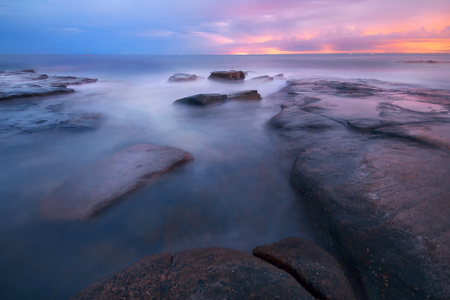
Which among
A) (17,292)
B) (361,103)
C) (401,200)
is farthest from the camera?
(361,103)

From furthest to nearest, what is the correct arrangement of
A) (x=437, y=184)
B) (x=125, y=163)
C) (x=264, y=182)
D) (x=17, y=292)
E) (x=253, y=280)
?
(x=125, y=163) < (x=264, y=182) < (x=437, y=184) < (x=17, y=292) < (x=253, y=280)

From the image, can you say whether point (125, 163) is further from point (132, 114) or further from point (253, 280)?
point (132, 114)

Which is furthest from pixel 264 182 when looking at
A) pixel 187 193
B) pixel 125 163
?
pixel 125 163

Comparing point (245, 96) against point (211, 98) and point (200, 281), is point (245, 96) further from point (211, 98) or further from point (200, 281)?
point (200, 281)

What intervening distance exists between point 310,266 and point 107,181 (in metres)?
3.05

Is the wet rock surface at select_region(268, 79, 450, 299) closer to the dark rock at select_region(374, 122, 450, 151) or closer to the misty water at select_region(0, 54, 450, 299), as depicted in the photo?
the dark rock at select_region(374, 122, 450, 151)

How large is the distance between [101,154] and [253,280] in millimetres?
4290

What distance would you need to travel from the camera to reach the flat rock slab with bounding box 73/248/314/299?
1.70 metres

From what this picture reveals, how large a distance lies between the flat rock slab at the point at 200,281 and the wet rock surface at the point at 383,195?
0.83m

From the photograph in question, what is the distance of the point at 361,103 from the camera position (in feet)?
25.9

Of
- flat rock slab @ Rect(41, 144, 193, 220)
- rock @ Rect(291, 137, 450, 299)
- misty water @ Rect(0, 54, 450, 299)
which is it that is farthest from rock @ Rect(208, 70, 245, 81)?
rock @ Rect(291, 137, 450, 299)

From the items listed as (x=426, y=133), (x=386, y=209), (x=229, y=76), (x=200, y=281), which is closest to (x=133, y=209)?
(x=200, y=281)

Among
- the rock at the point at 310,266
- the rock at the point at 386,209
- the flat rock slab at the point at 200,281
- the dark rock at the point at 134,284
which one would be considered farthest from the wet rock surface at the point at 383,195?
the dark rock at the point at 134,284

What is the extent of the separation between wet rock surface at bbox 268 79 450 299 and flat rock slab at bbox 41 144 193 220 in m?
2.33
